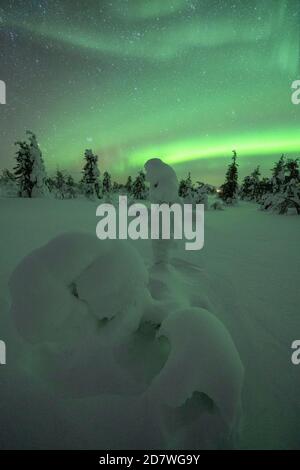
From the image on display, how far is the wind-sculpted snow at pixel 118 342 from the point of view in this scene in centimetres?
166

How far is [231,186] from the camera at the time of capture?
36.7 metres

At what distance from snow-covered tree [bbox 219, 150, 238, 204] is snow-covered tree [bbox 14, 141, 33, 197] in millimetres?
28704

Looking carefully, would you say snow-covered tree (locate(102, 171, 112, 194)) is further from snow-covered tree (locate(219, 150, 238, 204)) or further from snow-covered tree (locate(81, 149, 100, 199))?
snow-covered tree (locate(219, 150, 238, 204))

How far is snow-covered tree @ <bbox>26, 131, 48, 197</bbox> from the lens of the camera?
82.1ft

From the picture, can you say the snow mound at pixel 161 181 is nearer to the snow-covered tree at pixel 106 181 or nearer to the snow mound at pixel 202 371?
the snow mound at pixel 202 371

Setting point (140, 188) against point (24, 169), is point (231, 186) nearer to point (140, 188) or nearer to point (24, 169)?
point (140, 188)

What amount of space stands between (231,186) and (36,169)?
29157mm

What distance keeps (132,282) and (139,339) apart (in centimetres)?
67

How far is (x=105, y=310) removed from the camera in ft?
6.72

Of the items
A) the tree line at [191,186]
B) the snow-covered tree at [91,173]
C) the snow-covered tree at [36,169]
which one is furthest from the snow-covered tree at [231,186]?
the snow-covered tree at [36,169]

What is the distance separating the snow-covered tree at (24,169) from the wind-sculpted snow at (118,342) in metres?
27.5
